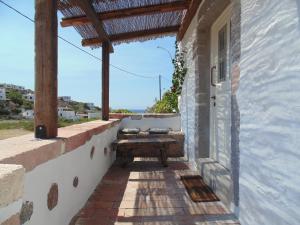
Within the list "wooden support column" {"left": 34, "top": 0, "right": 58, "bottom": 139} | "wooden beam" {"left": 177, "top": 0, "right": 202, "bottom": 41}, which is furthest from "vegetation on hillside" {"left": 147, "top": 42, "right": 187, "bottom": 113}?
"wooden support column" {"left": 34, "top": 0, "right": 58, "bottom": 139}

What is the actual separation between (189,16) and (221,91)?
1.84m

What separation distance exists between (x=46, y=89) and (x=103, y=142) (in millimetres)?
2574

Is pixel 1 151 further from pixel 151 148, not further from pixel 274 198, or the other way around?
pixel 151 148

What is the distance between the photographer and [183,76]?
7.51 metres

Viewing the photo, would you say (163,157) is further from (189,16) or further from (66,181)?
(66,181)

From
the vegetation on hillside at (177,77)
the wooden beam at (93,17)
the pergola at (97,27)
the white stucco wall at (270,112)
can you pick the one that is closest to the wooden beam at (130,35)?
the pergola at (97,27)

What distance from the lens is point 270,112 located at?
8.20 feet

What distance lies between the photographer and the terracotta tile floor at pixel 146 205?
11.4 ft

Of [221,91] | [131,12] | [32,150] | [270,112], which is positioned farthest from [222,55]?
[32,150]

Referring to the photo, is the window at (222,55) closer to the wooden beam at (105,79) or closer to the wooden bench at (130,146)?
the wooden bench at (130,146)

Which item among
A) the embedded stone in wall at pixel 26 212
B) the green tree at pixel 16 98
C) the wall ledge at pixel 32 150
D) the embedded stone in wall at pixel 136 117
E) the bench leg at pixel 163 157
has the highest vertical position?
the green tree at pixel 16 98

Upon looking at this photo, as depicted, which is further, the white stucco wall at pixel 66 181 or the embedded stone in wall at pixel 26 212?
the white stucco wall at pixel 66 181

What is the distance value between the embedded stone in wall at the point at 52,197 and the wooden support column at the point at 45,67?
0.41 metres

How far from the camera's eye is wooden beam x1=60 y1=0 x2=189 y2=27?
5.28 meters
